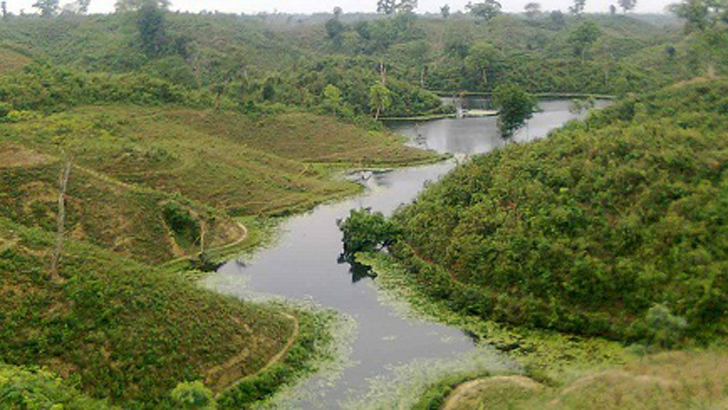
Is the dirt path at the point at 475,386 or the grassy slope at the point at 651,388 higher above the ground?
the grassy slope at the point at 651,388

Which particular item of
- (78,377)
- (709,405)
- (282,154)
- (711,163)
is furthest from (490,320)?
(282,154)

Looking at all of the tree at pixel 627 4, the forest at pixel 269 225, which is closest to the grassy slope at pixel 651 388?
the forest at pixel 269 225

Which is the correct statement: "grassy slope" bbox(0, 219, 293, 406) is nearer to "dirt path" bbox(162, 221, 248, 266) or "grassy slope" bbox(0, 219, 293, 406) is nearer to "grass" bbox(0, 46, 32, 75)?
"dirt path" bbox(162, 221, 248, 266)

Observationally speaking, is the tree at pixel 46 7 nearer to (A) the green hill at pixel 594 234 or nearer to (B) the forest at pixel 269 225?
(B) the forest at pixel 269 225

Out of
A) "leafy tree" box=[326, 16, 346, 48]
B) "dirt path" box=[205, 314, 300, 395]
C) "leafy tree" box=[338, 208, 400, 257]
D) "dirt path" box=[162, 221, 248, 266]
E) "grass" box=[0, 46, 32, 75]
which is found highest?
"leafy tree" box=[326, 16, 346, 48]

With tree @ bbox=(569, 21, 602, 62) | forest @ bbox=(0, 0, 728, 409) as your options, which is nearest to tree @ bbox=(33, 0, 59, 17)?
forest @ bbox=(0, 0, 728, 409)

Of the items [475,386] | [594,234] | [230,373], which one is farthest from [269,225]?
[475,386]
